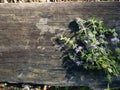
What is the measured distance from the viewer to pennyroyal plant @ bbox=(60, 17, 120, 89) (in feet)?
15.4

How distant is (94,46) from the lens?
4691mm

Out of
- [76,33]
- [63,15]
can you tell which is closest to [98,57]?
[76,33]

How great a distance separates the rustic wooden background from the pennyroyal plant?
119 millimetres

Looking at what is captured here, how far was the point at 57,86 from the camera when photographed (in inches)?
200

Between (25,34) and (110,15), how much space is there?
1312 mm

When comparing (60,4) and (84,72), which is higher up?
(60,4)

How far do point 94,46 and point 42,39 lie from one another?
2.63 feet

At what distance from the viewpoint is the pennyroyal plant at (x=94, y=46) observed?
4.71 metres

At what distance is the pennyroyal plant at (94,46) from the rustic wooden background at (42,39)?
0.12 m

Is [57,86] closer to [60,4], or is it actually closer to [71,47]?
[71,47]

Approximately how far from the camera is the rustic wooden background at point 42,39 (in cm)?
480

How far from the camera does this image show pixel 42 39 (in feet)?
16.1

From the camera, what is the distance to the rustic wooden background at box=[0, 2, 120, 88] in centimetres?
480

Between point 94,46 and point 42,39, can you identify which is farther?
point 42,39
